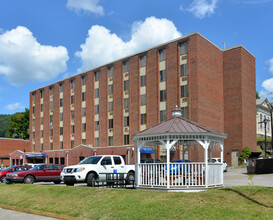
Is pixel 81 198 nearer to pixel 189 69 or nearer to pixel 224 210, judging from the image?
pixel 224 210

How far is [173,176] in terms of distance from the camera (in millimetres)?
16547

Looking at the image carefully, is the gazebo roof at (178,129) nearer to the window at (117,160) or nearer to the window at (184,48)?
the window at (117,160)

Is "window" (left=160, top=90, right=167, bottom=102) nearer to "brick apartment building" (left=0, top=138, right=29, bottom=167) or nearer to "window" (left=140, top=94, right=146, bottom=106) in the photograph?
"window" (left=140, top=94, right=146, bottom=106)

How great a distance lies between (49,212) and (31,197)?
359 centimetres

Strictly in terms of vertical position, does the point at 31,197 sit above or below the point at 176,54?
below

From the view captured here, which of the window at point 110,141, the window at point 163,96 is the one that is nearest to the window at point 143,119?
the window at point 163,96

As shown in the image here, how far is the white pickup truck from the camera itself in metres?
20.9

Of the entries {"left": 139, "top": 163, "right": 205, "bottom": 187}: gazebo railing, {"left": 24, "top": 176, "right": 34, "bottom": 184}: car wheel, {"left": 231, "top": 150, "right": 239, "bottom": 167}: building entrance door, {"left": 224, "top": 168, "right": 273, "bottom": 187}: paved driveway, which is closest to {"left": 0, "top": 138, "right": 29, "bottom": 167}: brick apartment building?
{"left": 231, "top": 150, "right": 239, "bottom": 167}: building entrance door

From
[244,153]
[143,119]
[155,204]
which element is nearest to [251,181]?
[155,204]

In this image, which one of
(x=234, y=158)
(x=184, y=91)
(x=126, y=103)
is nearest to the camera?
(x=184, y=91)

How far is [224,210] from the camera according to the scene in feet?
35.9

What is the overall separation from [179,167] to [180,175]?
1.44 feet

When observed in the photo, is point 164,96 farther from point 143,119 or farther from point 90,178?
point 90,178

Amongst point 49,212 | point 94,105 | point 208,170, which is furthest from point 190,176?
point 94,105
